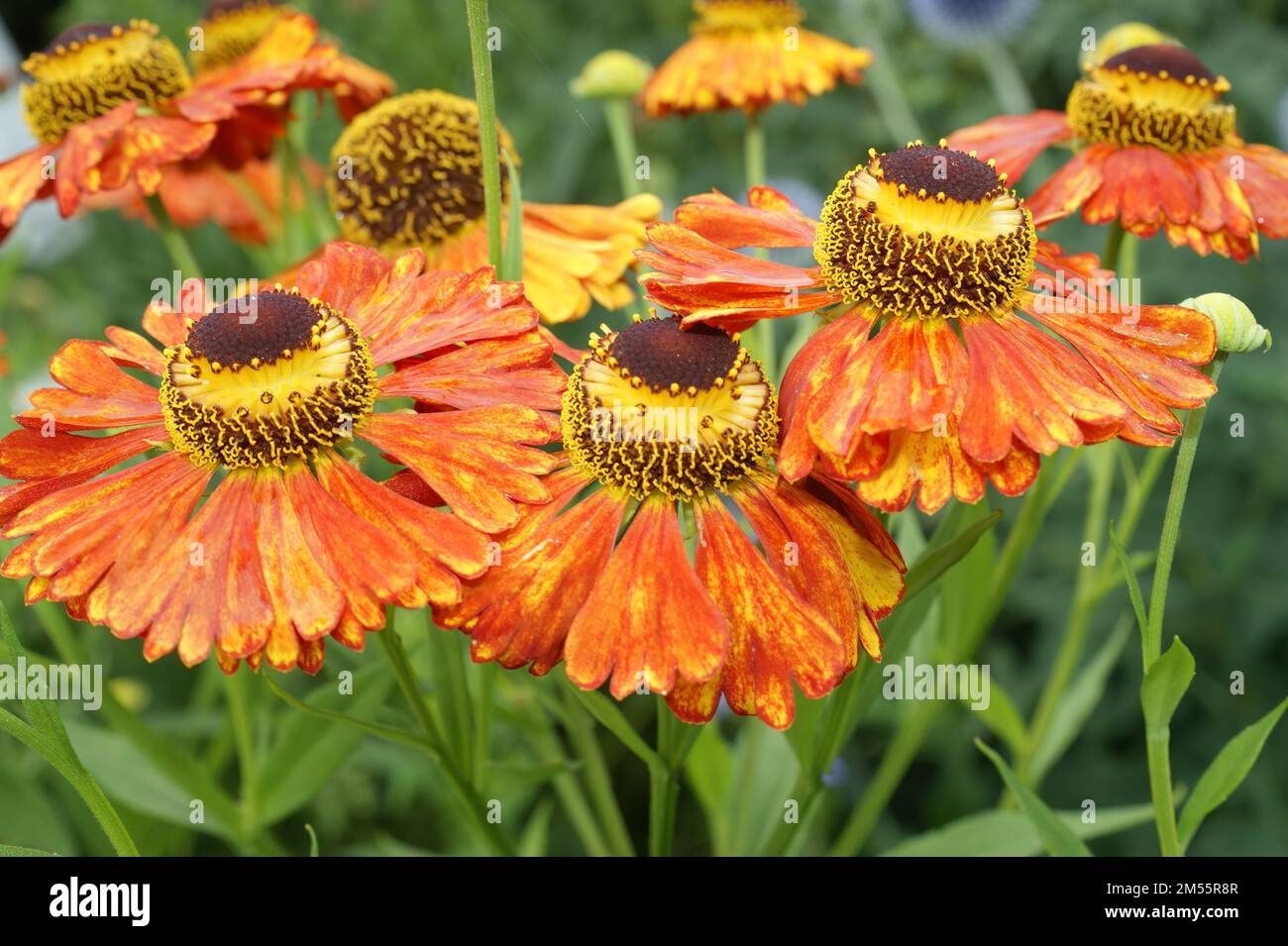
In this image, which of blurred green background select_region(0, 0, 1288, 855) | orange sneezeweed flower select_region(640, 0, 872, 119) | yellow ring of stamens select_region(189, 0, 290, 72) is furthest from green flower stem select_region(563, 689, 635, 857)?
yellow ring of stamens select_region(189, 0, 290, 72)

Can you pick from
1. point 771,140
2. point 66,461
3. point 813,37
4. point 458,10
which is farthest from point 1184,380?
point 458,10

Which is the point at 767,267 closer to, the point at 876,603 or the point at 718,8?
the point at 876,603

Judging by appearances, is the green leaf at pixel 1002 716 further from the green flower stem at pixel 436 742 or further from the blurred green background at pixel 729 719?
the green flower stem at pixel 436 742

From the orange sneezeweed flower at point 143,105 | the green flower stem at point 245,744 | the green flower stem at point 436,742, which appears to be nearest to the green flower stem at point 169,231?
the orange sneezeweed flower at point 143,105

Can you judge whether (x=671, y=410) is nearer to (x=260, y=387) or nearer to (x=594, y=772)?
(x=260, y=387)

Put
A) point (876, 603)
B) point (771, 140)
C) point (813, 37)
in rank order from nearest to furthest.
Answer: point (876, 603), point (813, 37), point (771, 140)

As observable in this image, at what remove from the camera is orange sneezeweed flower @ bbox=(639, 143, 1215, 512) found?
688mm

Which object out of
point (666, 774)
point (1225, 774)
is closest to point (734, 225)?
point (666, 774)

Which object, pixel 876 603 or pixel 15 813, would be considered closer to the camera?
pixel 876 603

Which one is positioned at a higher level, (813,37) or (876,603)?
(813,37)

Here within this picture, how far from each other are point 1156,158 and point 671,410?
555 millimetres

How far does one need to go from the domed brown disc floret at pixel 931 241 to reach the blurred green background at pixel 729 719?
37 centimetres

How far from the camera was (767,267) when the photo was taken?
2.73ft
